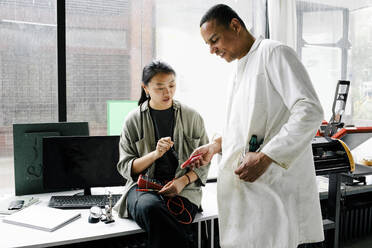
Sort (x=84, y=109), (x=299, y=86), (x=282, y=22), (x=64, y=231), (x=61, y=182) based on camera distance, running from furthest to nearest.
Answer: (x=282, y=22) → (x=84, y=109) → (x=61, y=182) → (x=64, y=231) → (x=299, y=86)

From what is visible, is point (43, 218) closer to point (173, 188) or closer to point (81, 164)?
point (81, 164)

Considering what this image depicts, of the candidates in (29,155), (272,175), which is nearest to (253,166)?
(272,175)

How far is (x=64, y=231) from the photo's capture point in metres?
1.60

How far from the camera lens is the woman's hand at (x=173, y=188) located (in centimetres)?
174

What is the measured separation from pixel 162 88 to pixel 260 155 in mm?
796

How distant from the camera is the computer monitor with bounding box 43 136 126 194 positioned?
1.99 m

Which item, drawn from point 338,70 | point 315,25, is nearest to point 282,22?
point 315,25

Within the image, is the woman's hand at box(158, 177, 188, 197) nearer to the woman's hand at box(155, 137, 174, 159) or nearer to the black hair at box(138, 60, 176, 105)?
the woman's hand at box(155, 137, 174, 159)

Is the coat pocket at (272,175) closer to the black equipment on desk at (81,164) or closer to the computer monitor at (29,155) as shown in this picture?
the black equipment on desk at (81,164)

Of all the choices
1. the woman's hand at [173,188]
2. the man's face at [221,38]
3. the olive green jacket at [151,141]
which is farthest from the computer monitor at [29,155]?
the man's face at [221,38]

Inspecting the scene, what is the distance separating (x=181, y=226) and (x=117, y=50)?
4.69 feet

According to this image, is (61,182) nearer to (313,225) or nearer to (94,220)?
(94,220)

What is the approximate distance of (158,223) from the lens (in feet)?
5.15

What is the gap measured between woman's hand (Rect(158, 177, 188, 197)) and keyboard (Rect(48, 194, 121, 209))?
0.38m
